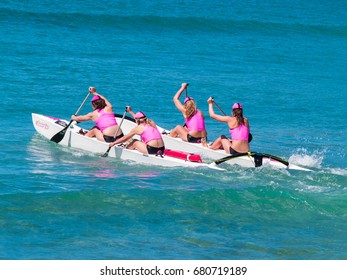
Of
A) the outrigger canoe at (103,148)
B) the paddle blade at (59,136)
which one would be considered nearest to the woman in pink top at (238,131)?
the outrigger canoe at (103,148)

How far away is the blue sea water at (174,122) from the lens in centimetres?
1634

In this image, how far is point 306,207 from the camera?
1847 cm

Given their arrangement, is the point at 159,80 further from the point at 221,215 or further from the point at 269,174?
the point at 221,215

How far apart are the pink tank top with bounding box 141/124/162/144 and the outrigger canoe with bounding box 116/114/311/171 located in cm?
167

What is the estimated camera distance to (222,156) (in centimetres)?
2241

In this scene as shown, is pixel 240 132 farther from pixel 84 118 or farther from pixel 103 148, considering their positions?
pixel 84 118

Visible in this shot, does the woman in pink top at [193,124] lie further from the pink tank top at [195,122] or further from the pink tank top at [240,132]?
the pink tank top at [240,132]

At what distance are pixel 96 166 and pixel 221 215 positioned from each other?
192 inches

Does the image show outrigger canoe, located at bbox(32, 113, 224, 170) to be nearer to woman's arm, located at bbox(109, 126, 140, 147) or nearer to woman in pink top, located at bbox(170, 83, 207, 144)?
woman's arm, located at bbox(109, 126, 140, 147)

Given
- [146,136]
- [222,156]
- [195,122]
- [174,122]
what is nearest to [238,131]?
[222,156]

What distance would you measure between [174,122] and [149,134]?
7186mm

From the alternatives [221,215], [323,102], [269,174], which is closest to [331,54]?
[323,102]

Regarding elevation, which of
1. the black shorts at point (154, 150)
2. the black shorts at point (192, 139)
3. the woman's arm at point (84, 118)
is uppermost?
the woman's arm at point (84, 118)

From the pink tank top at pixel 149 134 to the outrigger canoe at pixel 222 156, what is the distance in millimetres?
1672
